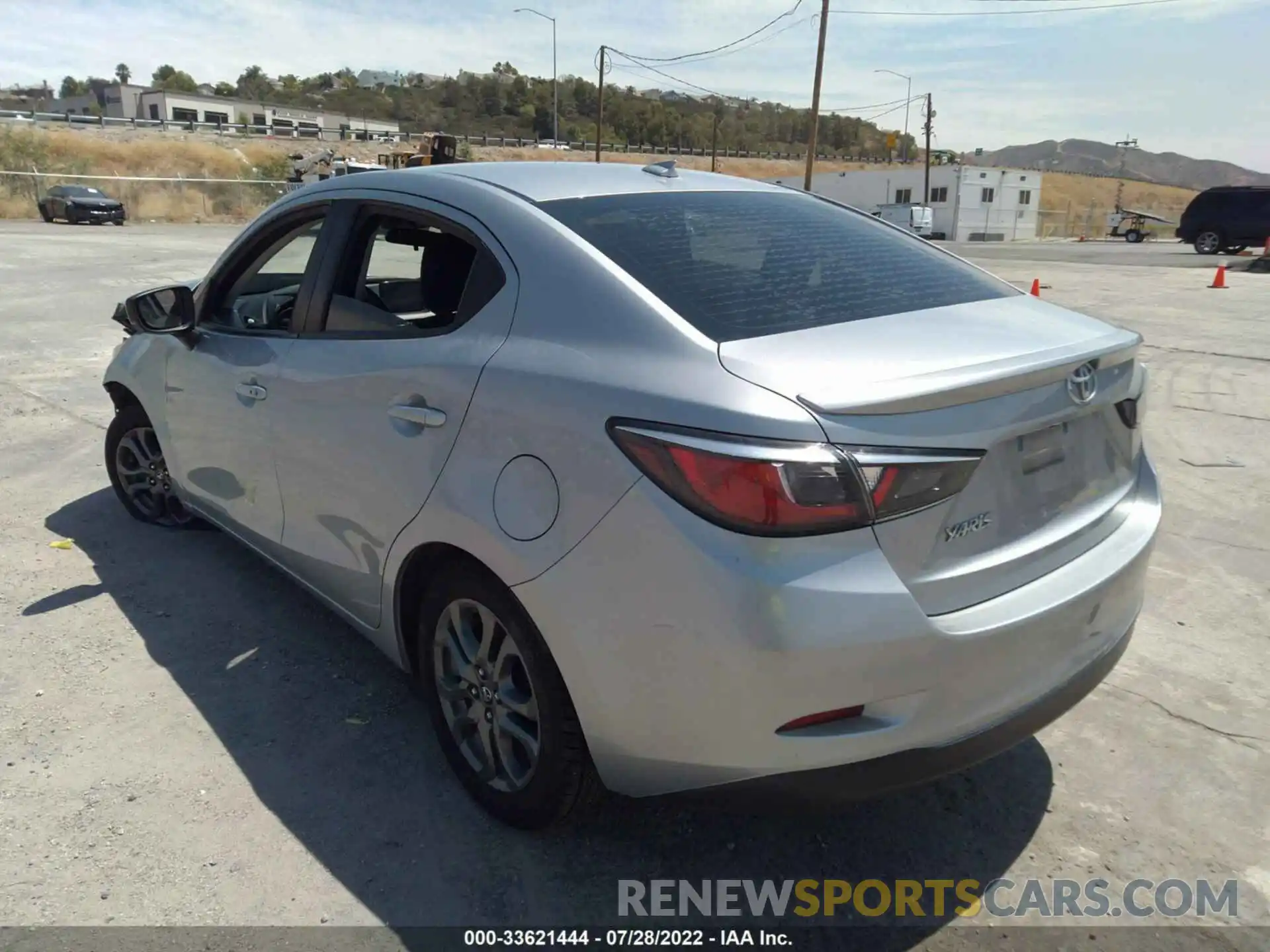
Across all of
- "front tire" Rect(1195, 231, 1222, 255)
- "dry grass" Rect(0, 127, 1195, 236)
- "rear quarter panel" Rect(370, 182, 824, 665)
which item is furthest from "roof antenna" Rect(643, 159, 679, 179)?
"front tire" Rect(1195, 231, 1222, 255)

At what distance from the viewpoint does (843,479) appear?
1.91m

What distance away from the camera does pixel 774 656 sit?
1.90 m

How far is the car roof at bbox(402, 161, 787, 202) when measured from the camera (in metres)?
2.85

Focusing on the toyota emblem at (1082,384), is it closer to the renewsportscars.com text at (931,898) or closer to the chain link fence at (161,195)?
the renewsportscars.com text at (931,898)

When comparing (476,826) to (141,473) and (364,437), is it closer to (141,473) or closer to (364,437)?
(364,437)

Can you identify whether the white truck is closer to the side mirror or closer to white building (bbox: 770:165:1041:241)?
white building (bbox: 770:165:1041:241)

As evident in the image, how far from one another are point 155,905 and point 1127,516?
2.75 meters

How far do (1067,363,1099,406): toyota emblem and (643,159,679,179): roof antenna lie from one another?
1506 mm

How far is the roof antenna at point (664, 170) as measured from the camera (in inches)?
126

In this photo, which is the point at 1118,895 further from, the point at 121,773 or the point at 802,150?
the point at 802,150

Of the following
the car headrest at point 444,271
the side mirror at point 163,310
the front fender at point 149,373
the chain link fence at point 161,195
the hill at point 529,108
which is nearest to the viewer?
the car headrest at point 444,271

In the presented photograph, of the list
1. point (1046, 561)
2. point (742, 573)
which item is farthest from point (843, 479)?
point (1046, 561)

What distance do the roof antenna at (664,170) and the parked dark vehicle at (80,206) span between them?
3512cm

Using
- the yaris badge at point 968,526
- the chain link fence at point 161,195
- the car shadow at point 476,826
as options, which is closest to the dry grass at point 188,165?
the chain link fence at point 161,195
